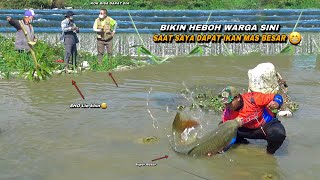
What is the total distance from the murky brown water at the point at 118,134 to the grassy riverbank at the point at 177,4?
1181 cm

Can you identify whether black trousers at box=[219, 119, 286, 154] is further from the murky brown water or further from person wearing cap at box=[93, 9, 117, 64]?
person wearing cap at box=[93, 9, 117, 64]

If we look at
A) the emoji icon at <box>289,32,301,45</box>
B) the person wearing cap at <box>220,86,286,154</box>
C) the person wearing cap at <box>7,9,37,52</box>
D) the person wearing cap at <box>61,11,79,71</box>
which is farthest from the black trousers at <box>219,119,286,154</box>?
the emoji icon at <box>289,32,301,45</box>

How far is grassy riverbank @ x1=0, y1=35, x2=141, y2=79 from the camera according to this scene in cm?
1353

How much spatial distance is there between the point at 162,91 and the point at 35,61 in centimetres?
397

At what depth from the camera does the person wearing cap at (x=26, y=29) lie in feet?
44.8

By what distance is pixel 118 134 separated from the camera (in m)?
7.93

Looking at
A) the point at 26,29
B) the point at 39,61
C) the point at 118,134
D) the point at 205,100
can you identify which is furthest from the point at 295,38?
the point at 118,134

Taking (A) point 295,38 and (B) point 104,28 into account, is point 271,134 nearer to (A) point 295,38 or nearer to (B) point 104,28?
(B) point 104,28

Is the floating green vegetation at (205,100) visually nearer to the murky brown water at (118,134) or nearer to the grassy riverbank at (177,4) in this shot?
the murky brown water at (118,134)

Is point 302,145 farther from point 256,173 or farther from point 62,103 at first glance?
point 62,103

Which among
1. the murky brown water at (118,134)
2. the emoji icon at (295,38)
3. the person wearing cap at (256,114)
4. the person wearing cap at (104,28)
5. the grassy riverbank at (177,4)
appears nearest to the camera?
the murky brown water at (118,134)

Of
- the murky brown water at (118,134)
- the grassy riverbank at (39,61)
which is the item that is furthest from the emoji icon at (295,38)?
the grassy riverbank at (39,61)

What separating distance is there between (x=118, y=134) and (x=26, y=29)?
7147mm

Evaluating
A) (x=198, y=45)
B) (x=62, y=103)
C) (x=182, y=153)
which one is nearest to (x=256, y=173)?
(x=182, y=153)
